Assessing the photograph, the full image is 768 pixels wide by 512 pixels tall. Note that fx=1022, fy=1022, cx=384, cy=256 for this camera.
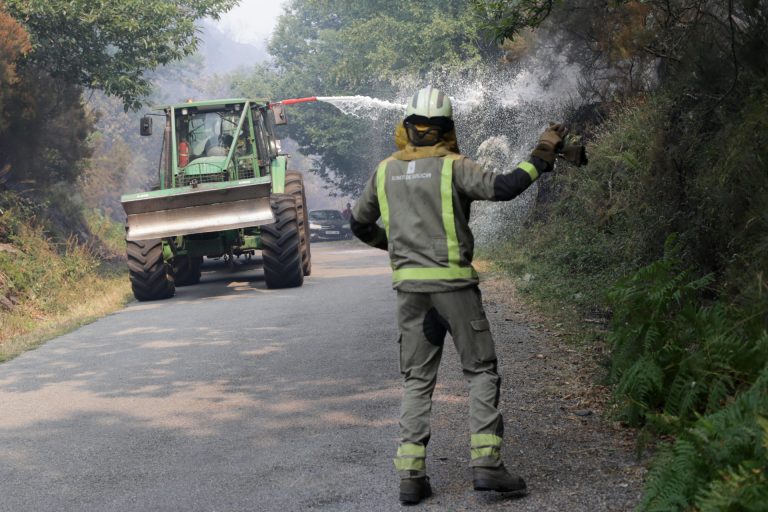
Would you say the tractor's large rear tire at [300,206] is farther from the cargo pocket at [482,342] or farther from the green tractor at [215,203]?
the cargo pocket at [482,342]

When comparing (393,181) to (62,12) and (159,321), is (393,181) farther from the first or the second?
(62,12)

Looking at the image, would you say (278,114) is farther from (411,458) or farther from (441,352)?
(411,458)

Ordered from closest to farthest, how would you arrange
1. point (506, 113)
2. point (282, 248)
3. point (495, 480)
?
1. point (495, 480)
2. point (282, 248)
3. point (506, 113)

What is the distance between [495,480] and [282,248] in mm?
11233

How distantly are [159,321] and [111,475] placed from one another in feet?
23.5

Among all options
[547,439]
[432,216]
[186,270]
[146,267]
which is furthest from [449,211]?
[186,270]

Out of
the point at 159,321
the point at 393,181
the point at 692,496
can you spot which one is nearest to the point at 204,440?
the point at 393,181

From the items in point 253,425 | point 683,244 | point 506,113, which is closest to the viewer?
point 253,425

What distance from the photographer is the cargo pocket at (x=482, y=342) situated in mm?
5148

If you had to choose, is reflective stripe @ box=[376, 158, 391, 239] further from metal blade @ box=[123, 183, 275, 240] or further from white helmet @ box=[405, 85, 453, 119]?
metal blade @ box=[123, 183, 275, 240]

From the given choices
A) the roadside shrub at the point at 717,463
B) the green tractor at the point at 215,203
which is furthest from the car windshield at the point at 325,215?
the roadside shrub at the point at 717,463

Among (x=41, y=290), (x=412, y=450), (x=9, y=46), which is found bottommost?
(x=41, y=290)

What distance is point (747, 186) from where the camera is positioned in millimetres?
7426

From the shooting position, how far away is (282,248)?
15.9 meters
